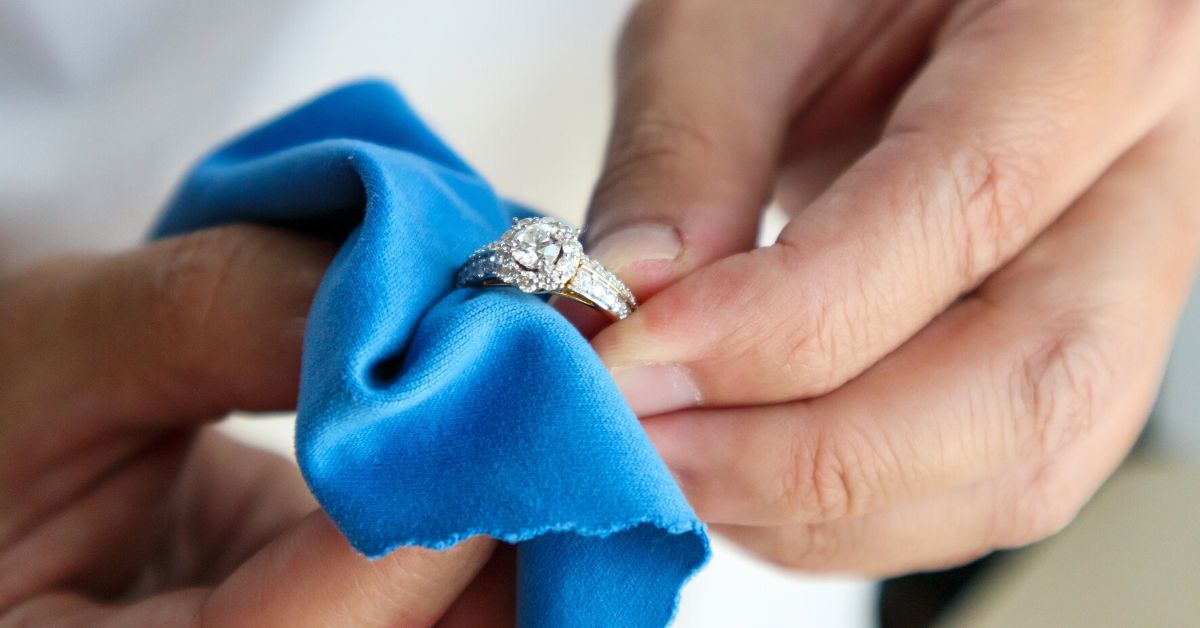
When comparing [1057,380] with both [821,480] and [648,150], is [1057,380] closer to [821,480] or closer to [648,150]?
[821,480]

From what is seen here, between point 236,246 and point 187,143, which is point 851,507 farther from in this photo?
point 187,143

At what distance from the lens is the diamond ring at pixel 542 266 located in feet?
1.70

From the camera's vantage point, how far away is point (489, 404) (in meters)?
0.49

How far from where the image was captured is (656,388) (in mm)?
571

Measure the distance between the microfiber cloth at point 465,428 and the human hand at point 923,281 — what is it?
3.2 inches

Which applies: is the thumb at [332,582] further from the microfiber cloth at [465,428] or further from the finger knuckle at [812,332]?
the finger knuckle at [812,332]

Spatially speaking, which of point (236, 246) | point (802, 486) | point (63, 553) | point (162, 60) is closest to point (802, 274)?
point (802, 486)

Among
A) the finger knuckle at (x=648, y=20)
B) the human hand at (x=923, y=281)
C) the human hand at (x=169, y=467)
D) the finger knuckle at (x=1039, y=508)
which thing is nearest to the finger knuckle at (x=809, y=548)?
the human hand at (x=923, y=281)

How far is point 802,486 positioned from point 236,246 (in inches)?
16.0

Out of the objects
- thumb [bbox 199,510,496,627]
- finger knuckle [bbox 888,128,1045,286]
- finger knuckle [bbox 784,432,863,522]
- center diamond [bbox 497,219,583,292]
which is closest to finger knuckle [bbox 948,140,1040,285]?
finger knuckle [bbox 888,128,1045,286]

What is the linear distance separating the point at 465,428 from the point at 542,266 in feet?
0.32

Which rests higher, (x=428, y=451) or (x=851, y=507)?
(x=428, y=451)

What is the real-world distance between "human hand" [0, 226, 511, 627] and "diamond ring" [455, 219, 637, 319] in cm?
14

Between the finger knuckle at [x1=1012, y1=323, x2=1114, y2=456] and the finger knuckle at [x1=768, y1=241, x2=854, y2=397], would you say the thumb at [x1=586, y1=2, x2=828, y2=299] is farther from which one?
the finger knuckle at [x1=1012, y1=323, x2=1114, y2=456]
